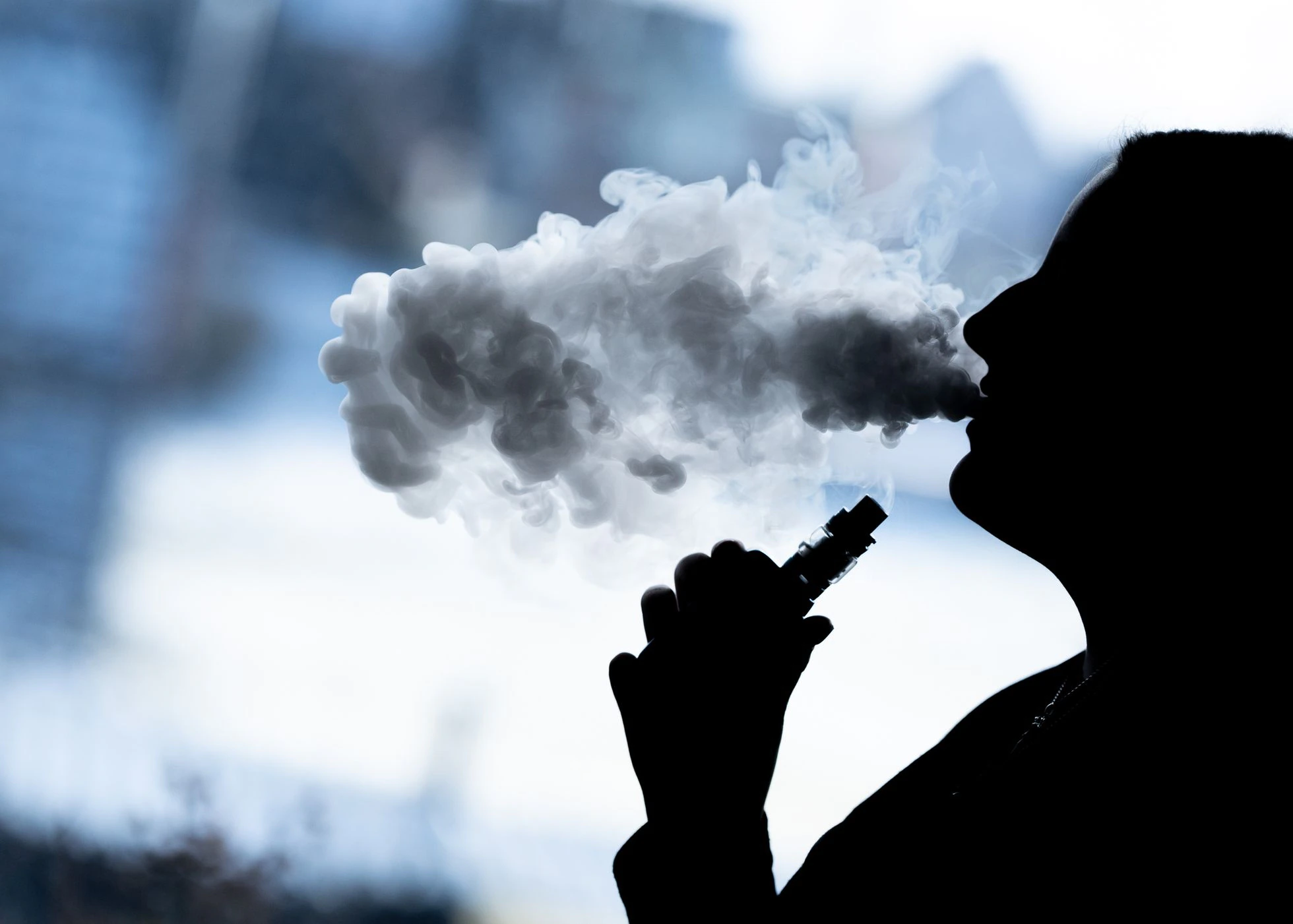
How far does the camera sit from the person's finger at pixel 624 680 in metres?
0.82

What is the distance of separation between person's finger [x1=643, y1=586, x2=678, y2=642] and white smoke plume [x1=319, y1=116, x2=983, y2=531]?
213 mm

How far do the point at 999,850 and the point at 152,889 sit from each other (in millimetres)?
1723

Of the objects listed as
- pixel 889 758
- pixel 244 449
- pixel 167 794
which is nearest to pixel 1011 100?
pixel 889 758

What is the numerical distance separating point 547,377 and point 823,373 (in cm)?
29

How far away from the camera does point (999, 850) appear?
1.94ft

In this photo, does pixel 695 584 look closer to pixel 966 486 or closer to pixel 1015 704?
pixel 966 486

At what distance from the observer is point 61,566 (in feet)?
6.20

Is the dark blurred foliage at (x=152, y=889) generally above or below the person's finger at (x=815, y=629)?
above

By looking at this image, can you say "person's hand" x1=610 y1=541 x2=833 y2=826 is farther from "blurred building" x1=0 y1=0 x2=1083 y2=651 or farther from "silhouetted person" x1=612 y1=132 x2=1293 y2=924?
"blurred building" x1=0 y1=0 x2=1083 y2=651

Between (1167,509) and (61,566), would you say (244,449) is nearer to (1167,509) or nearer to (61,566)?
(61,566)

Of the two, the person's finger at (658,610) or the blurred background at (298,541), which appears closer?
the person's finger at (658,610)

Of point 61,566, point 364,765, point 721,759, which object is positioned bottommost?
point 721,759

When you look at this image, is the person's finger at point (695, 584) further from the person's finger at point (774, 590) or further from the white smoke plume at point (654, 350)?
the white smoke plume at point (654, 350)

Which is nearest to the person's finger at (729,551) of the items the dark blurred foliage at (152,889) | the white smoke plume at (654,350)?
the white smoke plume at (654,350)
